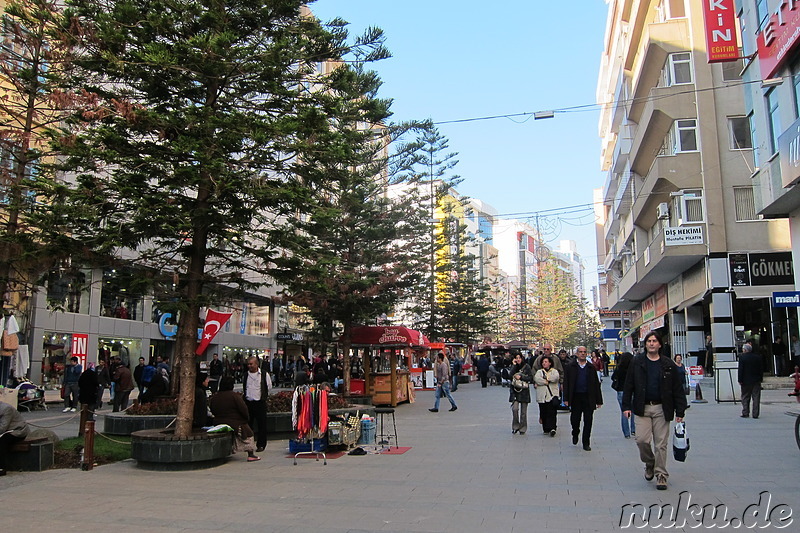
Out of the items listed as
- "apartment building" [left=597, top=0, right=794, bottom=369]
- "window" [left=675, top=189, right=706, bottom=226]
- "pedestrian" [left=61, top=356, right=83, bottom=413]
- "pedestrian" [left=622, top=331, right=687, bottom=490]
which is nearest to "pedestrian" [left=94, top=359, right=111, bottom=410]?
"pedestrian" [left=61, top=356, right=83, bottom=413]

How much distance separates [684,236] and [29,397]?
23893 mm

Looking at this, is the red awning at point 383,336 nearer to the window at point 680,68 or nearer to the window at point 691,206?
the window at point 691,206

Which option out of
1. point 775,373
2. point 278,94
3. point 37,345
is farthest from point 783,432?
point 37,345

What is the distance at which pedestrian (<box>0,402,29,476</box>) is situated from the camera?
988 cm

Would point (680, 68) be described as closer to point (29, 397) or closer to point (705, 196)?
point (705, 196)

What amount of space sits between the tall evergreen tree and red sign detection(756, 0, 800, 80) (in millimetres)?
9780

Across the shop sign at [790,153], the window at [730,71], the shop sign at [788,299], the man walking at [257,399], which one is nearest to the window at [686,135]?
the window at [730,71]

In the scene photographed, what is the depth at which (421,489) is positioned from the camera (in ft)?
27.7

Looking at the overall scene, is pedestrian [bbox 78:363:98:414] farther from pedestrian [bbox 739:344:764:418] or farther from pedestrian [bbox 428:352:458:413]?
pedestrian [bbox 739:344:764:418]

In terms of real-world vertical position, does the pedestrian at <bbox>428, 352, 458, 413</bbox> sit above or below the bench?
above

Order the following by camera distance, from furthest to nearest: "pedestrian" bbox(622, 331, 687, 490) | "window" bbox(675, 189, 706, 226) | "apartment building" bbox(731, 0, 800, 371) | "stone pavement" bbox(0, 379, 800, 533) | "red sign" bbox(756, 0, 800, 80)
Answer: "window" bbox(675, 189, 706, 226) < "apartment building" bbox(731, 0, 800, 371) < "red sign" bbox(756, 0, 800, 80) < "pedestrian" bbox(622, 331, 687, 490) < "stone pavement" bbox(0, 379, 800, 533)

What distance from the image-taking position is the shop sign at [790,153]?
1510cm

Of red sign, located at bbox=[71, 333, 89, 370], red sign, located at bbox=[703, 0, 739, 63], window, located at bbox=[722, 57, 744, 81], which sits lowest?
red sign, located at bbox=[71, 333, 89, 370]

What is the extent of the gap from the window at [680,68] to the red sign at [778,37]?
11.3 meters
